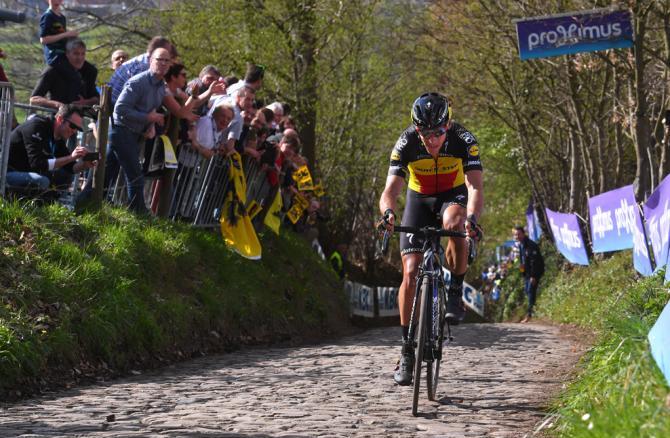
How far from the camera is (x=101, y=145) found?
12453 millimetres

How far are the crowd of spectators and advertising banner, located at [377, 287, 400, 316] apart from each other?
1316cm

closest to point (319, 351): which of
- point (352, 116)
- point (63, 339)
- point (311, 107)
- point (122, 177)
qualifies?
point (122, 177)

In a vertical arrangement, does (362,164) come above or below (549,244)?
above

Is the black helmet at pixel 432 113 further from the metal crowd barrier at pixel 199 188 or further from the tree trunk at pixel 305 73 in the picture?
the tree trunk at pixel 305 73

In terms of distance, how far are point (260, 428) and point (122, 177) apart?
6816mm

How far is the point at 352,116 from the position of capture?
29.5 metres

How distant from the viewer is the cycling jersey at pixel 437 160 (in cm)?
895

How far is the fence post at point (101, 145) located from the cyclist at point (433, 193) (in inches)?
174

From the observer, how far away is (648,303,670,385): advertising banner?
5.99 metres

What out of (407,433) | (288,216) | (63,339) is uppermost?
(288,216)

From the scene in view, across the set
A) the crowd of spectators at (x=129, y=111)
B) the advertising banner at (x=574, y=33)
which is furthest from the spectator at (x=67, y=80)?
the advertising banner at (x=574, y=33)

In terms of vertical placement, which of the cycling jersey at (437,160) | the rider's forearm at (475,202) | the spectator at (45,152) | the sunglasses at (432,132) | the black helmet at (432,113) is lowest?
the rider's forearm at (475,202)

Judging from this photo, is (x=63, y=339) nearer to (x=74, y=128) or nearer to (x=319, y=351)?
(x=74, y=128)

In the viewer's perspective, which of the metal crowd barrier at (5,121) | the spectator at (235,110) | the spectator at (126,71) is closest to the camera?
the metal crowd barrier at (5,121)
